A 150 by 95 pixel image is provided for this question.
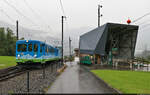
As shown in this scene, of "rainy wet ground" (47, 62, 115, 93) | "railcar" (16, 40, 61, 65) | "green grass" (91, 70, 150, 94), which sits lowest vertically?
"rainy wet ground" (47, 62, 115, 93)

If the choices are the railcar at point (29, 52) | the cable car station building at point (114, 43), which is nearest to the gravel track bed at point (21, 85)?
the railcar at point (29, 52)

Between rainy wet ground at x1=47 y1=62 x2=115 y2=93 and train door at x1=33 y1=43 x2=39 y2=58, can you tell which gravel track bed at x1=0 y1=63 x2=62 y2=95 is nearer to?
rainy wet ground at x1=47 y1=62 x2=115 y2=93

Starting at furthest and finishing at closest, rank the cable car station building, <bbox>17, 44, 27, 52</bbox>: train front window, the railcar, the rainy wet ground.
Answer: the cable car station building < <bbox>17, 44, 27, 52</bbox>: train front window < the railcar < the rainy wet ground

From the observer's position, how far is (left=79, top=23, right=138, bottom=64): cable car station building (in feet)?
66.6

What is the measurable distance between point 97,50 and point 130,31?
7479mm

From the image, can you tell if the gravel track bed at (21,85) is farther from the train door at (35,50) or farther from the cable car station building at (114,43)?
the cable car station building at (114,43)

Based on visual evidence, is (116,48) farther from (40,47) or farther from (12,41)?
(12,41)

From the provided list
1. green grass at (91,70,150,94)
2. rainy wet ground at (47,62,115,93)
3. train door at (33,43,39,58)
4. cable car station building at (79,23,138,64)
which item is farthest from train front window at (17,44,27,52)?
cable car station building at (79,23,138,64)

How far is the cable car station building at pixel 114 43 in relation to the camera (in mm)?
20297

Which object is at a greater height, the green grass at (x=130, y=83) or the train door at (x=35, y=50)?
the train door at (x=35, y=50)

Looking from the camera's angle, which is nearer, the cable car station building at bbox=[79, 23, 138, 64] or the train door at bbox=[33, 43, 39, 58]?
the train door at bbox=[33, 43, 39, 58]

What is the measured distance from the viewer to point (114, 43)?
23.5 metres

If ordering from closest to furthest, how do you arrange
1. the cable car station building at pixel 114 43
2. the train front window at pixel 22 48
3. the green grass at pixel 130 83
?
the green grass at pixel 130 83
the train front window at pixel 22 48
the cable car station building at pixel 114 43

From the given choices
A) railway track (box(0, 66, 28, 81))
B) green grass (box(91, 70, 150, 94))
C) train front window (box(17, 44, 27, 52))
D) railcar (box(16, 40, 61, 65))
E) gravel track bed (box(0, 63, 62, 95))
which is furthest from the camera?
train front window (box(17, 44, 27, 52))
